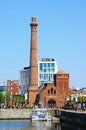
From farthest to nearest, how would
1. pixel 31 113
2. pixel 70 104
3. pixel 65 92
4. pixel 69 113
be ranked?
pixel 65 92 < pixel 70 104 < pixel 31 113 < pixel 69 113

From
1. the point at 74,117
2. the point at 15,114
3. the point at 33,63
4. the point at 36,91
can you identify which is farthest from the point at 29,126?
the point at 36,91

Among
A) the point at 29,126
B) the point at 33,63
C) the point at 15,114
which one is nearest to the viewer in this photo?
the point at 29,126

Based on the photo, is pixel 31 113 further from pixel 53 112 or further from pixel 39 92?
pixel 39 92

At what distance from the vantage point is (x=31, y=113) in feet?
378

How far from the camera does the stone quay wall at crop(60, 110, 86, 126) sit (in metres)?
79.2

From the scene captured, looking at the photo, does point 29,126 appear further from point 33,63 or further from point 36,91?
point 36,91

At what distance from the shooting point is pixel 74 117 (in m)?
88.9

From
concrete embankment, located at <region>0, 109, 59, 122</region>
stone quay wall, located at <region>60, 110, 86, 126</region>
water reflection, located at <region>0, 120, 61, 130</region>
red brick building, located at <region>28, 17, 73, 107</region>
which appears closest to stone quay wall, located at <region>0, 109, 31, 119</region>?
concrete embankment, located at <region>0, 109, 59, 122</region>

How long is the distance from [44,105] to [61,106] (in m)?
4.76

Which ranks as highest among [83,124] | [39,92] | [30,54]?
[30,54]

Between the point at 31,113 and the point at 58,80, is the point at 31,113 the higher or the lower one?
the lower one

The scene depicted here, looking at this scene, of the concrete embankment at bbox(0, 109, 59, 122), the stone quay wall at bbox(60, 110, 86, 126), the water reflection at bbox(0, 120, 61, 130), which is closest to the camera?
the water reflection at bbox(0, 120, 61, 130)

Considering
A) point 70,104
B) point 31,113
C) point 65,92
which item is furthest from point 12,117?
point 65,92

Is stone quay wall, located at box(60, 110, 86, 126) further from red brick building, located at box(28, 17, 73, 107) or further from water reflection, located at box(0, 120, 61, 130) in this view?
red brick building, located at box(28, 17, 73, 107)
